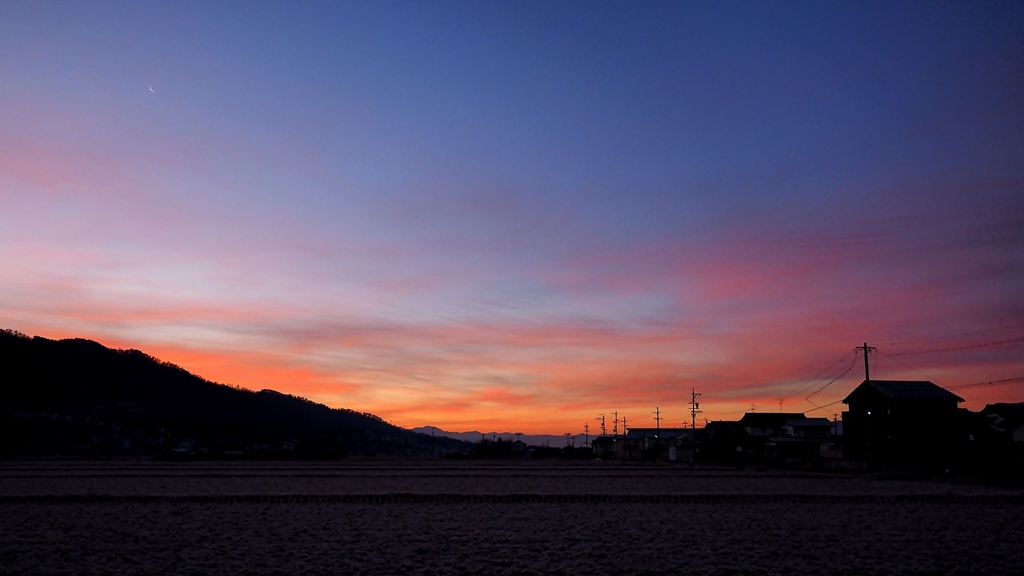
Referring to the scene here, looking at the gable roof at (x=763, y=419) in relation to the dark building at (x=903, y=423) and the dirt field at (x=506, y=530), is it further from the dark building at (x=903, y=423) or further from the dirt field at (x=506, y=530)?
the dirt field at (x=506, y=530)

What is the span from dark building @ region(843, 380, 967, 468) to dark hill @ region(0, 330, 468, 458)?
6120 centimetres

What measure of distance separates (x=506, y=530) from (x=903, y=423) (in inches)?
2078

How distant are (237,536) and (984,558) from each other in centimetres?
1579

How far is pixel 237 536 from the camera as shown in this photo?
18250 millimetres

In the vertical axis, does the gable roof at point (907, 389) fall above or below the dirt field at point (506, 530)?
above

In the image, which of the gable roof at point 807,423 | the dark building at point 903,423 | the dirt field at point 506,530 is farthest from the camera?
the gable roof at point 807,423

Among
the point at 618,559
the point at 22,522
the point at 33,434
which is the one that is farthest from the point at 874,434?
the point at 33,434

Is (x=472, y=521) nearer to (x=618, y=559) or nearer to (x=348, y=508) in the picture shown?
(x=348, y=508)

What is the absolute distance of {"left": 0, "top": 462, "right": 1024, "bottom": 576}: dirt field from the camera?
14.4m

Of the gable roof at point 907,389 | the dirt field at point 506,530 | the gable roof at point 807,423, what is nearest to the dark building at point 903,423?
the gable roof at point 907,389

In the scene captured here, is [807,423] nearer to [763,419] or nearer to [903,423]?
[763,419]

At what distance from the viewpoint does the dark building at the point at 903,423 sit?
6000 cm

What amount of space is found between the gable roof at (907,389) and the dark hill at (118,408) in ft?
205

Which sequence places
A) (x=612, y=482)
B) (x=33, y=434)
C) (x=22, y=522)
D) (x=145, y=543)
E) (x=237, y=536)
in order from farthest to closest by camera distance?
(x=33, y=434)
(x=612, y=482)
(x=22, y=522)
(x=237, y=536)
(x=145, y=543)
